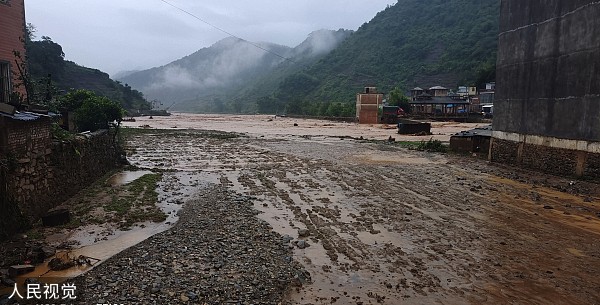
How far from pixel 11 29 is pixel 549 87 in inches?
867

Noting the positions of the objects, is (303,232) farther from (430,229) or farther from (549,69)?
(549,69)

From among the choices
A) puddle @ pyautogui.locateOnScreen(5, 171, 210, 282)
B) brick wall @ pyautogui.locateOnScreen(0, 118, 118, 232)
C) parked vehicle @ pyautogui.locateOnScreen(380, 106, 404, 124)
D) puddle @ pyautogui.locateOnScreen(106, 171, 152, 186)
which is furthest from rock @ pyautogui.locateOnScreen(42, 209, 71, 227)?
parked vehicle @ pyautogui.locateOnScreen(380, 106, 404, 124)

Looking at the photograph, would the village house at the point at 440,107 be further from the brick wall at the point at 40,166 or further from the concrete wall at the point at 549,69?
the brick wall at the point at 40,166

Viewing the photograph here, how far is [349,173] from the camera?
1888 cm

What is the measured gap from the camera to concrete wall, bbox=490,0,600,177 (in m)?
15.2

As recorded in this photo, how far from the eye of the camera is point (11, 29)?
15.7m

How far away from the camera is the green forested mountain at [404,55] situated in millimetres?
101250

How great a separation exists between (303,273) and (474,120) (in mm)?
61044

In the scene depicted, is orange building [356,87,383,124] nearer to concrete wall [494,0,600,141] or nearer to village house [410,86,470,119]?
village house [410,86,470,119]

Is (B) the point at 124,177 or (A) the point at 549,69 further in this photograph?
(A) the point at 549,69

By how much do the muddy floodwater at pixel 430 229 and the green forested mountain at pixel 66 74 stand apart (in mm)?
43980

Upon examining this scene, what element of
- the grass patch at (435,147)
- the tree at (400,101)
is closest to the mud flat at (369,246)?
the grass patch at (435,147)

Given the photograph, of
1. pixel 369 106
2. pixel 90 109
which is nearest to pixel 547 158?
pixel 90 109

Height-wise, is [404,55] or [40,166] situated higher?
[404,55]
